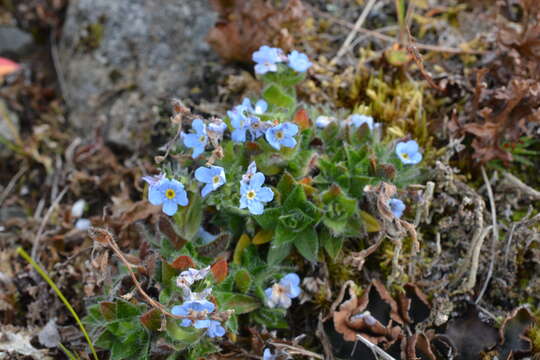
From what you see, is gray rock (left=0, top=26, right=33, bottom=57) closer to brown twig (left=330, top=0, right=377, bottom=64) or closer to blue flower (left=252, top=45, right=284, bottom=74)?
blue flower (left=252, top=45, right=284, bottom=74)

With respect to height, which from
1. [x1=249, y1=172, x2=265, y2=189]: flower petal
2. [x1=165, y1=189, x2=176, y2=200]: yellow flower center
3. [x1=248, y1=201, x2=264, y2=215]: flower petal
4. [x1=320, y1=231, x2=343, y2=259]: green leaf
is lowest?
[x1=320, y1=231, x2=343, y2=259]: green leaf

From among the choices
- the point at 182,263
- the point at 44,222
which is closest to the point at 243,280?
the point at 182,263

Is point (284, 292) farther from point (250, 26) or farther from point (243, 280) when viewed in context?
point (250, 26)

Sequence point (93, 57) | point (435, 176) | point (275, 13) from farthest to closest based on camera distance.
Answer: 1. point (93, 57)
2. point (275, 13)
3. point (435, 176)

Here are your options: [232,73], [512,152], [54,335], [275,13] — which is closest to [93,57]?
[232,73]

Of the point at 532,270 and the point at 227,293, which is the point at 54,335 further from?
the point at 532,270

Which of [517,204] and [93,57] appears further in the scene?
[93,57]

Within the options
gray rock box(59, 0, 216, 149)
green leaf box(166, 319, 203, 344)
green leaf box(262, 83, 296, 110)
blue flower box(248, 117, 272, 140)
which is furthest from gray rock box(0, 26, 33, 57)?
green leaf box(166, 319, 203, 344)
